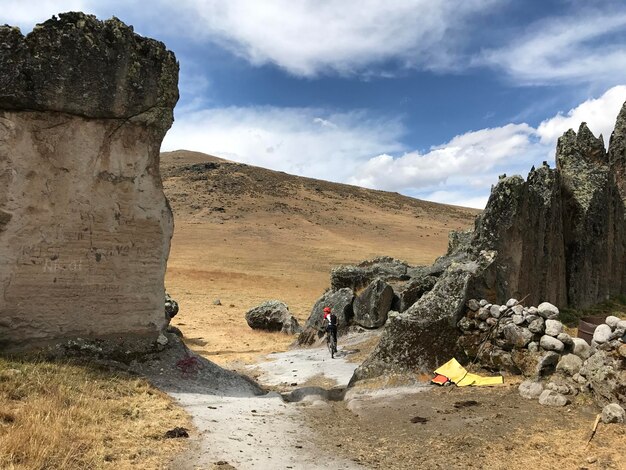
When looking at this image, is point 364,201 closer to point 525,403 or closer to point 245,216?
point 245,216

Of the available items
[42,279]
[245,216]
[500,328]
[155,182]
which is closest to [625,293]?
[500,328]

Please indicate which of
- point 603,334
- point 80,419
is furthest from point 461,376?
point 80,419

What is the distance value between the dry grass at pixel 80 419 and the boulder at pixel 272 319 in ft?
51.3

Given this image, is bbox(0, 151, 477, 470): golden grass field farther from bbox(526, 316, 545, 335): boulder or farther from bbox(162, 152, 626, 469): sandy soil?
bbox(526, 316, 545, 335): boulder

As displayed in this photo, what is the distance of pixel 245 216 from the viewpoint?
8731cm

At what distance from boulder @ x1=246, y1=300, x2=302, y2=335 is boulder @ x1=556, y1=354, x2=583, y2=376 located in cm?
1633

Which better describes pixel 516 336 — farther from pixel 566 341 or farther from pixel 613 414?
pixel 613 414

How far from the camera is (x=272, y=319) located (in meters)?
25.3

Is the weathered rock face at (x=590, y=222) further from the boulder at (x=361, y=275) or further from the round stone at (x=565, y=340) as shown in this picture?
the round stone at (x=565, y=340)

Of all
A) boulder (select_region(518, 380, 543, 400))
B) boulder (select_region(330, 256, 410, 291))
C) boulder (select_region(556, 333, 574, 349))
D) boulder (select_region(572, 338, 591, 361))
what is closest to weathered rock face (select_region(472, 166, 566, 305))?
boulder (select_region(556, 333, 574, 349))

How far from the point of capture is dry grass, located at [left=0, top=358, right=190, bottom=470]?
5.68 m

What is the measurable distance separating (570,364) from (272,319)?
17.3 meters

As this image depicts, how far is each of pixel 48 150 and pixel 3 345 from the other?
12.4 feet

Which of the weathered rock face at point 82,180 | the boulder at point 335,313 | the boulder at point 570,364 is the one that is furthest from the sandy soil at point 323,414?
the weathered rock face at point 82,180
